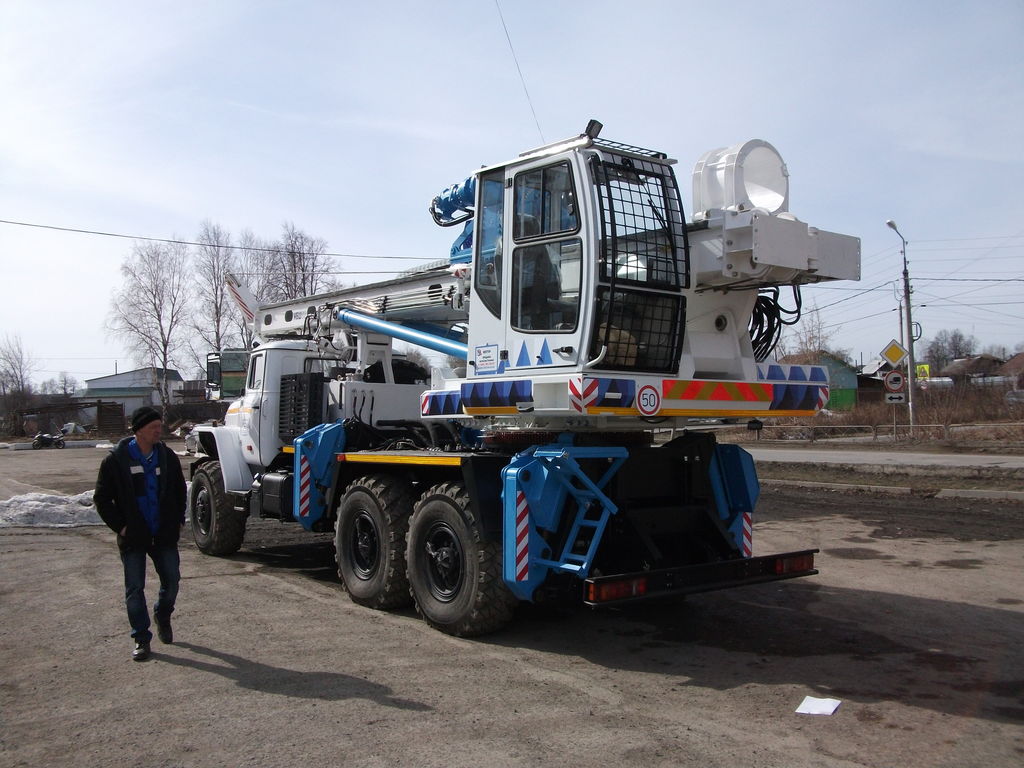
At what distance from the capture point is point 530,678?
19.6 ft

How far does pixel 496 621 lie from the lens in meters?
6.90

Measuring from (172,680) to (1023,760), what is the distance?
17.2 ft

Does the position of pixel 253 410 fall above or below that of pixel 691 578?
above

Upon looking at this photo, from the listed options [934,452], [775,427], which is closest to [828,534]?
[934,452]

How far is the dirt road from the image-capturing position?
4.71 m

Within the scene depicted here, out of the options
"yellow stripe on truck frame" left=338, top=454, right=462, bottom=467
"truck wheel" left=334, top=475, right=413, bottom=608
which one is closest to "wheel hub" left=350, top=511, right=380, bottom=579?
"truck wheel" left=334, top=475, right=413, bottom=608

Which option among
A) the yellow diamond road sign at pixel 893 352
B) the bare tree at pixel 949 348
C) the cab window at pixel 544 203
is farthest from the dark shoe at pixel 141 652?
→ the bare tree at pixel 949 348

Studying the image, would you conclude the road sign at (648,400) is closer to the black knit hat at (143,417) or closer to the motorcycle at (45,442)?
the black knit hat at (143,417)

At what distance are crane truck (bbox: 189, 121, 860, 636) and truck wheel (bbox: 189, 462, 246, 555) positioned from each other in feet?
10.1

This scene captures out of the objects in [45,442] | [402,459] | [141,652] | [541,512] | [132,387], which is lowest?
[141,652]

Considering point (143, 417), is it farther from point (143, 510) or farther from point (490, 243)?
point (490, 243)

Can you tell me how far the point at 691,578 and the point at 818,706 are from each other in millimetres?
1434

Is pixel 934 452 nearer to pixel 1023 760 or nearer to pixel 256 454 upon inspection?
pixel 256 454

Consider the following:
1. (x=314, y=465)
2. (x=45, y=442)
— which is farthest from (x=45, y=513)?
(x=45, y=442)
